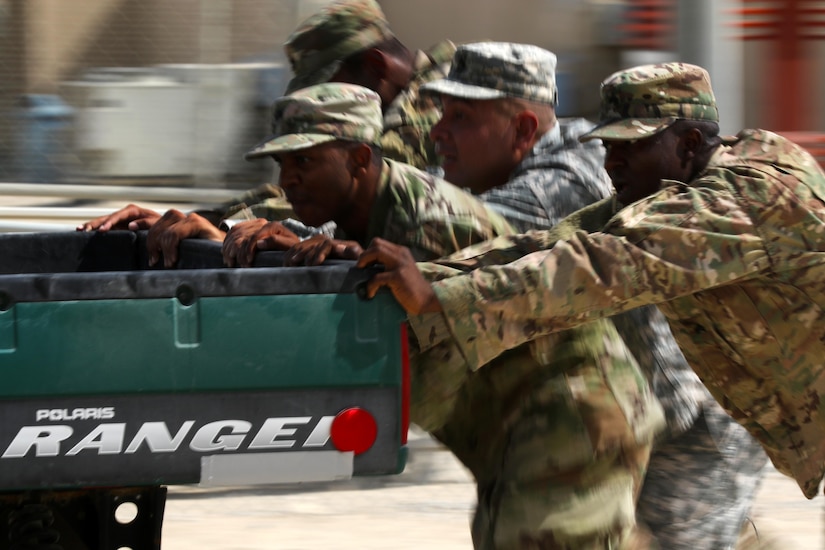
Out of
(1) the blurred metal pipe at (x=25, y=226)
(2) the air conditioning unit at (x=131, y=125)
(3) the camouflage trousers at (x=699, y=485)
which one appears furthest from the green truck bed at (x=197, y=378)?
(2) the air conditioning unit at (x=131, y=125)

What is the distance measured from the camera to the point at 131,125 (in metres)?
6.91

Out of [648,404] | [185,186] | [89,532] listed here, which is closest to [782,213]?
[648,404]

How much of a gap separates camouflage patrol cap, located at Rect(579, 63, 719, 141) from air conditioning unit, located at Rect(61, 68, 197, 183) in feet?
12.2

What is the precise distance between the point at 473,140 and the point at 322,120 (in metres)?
→ 0.71

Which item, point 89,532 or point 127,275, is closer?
point 127,275

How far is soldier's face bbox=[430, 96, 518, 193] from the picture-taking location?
13.2 ft

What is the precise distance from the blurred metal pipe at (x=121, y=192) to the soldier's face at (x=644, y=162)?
3.55 meters

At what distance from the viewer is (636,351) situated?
404 centimetres

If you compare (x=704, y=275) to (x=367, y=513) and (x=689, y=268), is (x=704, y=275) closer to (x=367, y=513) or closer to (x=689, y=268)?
(x=689, y=268)

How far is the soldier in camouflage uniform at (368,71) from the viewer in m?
4.79

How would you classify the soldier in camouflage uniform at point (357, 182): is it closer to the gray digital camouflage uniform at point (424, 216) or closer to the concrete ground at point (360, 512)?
the gray digital camouflage uniform at point (424, 216)

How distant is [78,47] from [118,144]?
1.58 ft

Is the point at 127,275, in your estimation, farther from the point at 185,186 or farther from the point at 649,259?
the point at 185,186

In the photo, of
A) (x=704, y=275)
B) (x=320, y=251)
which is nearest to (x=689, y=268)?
(x=704, y=275)
